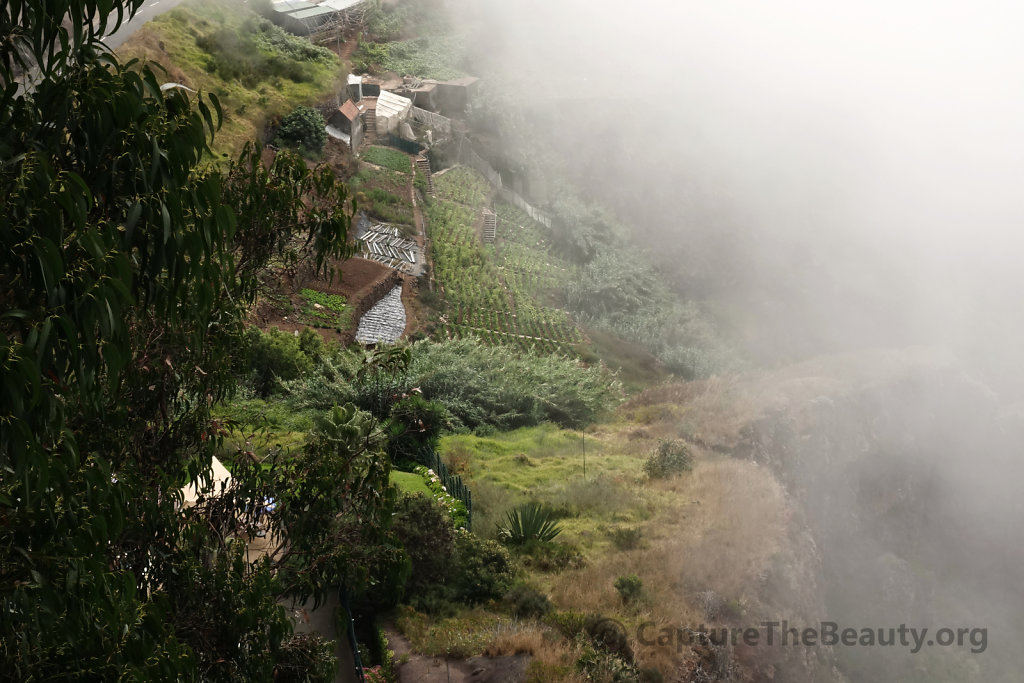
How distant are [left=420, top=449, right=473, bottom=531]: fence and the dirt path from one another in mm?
3711

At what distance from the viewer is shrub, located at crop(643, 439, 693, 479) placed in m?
18.3

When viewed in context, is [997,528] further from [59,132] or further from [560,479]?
[59,132]

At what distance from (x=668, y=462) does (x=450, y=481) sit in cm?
494

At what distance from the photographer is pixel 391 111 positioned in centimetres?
4231

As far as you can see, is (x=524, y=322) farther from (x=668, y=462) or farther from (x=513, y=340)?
(x=668, y=462)

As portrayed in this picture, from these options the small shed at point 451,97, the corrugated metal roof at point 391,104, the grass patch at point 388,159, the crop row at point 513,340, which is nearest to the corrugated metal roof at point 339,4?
the small shed at point 451,97

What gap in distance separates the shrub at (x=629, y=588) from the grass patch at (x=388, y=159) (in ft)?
91.6

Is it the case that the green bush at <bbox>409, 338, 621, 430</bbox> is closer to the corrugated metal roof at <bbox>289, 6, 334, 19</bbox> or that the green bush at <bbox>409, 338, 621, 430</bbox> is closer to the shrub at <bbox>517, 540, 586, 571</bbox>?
the shrub at <bbox>517, 540, 586, 571</bbox>

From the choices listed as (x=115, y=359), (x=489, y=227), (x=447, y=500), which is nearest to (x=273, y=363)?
(x=447, y=500)

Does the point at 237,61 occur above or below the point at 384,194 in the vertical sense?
above

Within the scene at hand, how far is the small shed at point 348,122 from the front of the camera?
37.7 m

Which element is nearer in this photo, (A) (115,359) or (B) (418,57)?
(A) (115,359)

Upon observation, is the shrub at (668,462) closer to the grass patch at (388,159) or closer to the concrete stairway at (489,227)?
the concrete stairway at (489,227)

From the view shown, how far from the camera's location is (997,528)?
2417 cm
